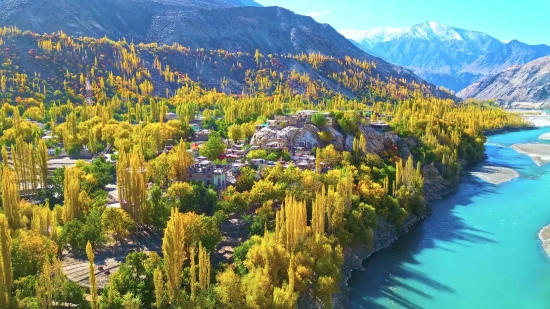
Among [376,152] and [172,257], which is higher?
[376,152]

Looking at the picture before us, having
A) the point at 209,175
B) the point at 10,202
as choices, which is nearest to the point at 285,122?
the point at 209,175

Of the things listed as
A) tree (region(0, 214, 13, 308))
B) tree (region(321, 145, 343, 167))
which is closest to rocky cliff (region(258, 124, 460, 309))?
tree (region(321, 145, 343, 167))

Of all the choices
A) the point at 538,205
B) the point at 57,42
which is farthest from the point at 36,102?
the point at 538,205

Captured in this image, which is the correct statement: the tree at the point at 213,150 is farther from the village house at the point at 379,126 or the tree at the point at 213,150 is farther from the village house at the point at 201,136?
the village house at the point at 379,126

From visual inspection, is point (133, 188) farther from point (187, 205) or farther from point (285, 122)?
point (285, 122)

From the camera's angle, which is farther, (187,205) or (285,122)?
(285,122)

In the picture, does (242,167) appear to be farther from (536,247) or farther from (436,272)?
(536,247)
